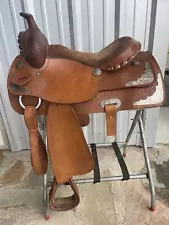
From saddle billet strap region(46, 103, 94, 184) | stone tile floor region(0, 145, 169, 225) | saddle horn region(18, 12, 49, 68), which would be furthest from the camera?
stone tile floor region(0, 145, 169, 225)

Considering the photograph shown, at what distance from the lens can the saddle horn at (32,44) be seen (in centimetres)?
85

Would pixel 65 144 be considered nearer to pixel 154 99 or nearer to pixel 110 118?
pixel 110 118

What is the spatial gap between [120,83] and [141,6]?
46cm

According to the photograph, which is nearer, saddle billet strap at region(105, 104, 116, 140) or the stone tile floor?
saddle billet strap at region(105, 104, 116, 140)

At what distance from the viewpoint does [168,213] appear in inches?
49.6

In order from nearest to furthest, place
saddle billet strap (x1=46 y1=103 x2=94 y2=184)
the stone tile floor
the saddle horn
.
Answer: the saddle horn, saddle billet strap (x1=46 y1=103 x2=94 y2=184), the stone tile floor

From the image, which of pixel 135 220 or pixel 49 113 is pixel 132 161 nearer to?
pixel 135 220

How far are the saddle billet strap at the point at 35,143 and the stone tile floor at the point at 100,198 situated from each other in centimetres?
38

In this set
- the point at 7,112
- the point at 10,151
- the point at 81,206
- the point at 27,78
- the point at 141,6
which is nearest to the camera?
the point at 27,78

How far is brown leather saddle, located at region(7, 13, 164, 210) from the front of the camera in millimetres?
912

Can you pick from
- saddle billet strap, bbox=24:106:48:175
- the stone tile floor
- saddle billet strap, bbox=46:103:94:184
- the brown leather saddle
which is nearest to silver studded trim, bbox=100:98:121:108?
the brown leather saddle

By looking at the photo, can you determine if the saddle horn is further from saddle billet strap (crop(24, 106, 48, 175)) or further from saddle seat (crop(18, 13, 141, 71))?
saddle billet strap (crop(24, 106, 48, 175))

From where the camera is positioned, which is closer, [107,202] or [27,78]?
[27,78]

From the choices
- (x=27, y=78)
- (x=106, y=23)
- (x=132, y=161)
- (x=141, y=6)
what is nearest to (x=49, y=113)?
(x=27, y=78)
